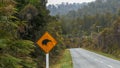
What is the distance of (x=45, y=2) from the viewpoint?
27109mm

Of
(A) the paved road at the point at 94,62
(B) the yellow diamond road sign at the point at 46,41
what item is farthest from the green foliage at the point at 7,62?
(A) the paved road at the point at 94,62

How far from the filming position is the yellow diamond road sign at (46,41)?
1414 centimetres

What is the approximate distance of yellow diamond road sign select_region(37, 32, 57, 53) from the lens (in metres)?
14.1

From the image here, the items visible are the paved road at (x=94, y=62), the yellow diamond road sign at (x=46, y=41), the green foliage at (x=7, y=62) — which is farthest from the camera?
the paved road at (x=94, y=62)

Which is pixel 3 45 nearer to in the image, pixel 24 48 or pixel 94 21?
pixel 24 48

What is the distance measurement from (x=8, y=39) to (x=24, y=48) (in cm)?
117

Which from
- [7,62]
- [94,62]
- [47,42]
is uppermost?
[47,42]

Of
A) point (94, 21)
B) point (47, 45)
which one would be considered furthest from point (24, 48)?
point (94, 21)

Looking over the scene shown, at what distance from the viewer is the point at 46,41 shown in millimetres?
14398

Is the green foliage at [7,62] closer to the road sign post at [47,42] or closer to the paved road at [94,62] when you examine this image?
the road sign post at [47,42]

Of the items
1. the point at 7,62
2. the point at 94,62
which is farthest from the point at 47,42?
the point at 94,62

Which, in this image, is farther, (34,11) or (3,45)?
(34,11)

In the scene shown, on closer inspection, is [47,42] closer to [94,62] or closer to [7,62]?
[7,62]

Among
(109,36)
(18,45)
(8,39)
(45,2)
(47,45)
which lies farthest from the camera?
(109,36)
